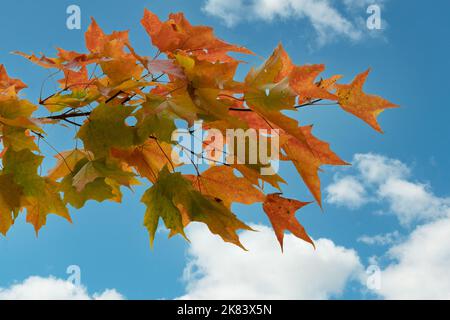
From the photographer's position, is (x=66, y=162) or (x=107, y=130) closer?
(x=107, y=130)

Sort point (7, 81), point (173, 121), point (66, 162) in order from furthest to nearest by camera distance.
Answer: point (7, 81), point (66, 162), point (173, 121)

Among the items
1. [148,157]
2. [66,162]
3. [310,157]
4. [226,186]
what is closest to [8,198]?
[66,162]

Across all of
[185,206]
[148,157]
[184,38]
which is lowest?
[185,206]

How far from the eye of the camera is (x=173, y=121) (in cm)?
63

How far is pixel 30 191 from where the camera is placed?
79cm

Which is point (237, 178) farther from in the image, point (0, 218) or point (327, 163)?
point (0, 218)

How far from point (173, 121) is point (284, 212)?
269 mm

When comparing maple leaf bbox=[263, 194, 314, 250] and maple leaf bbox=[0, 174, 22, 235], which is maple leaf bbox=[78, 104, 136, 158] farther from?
maple leaf bbox=[263, 194, 314, 250]

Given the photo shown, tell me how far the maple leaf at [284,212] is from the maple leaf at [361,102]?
18 centimetres

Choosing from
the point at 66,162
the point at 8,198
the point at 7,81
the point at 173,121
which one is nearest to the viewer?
the point at 173,121

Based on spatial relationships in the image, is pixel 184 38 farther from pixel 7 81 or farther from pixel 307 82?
pixel 7 81

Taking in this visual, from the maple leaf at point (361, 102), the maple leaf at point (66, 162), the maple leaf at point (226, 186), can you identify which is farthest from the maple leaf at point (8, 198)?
the maple leaf at point (361, 102)

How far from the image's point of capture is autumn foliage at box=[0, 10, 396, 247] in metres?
0.62
